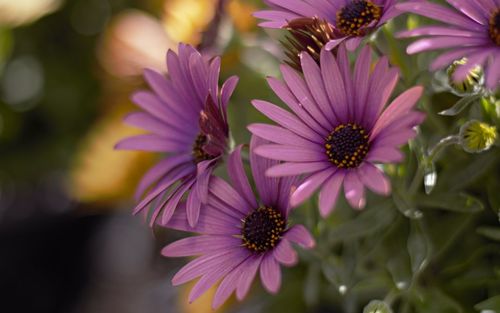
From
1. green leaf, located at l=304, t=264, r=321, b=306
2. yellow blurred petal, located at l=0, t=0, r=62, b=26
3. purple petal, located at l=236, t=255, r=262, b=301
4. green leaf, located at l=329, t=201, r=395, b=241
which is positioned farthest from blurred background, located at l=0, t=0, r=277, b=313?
purple petal, located at l=236, t=255, r=262, b=301

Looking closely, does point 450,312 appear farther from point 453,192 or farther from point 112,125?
point 112,125

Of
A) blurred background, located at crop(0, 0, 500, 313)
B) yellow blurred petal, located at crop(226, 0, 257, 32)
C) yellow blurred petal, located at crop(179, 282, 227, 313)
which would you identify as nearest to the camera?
blurred background, located at crop(0, 0, 500, 313)

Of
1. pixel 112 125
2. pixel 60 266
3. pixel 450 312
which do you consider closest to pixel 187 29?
pixel 112 125

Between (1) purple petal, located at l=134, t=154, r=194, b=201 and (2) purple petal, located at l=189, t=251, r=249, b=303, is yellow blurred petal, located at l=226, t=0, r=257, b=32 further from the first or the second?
(2) purple petal, located at l=189, t=251, r=249, b=303

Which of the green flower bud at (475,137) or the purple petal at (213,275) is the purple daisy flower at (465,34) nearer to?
the green flower bud at (475,137)

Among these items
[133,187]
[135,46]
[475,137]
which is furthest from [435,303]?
[135,46]

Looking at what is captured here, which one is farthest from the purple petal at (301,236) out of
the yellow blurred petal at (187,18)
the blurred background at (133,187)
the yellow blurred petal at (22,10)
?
the yellow blurred petal at (22,10)
